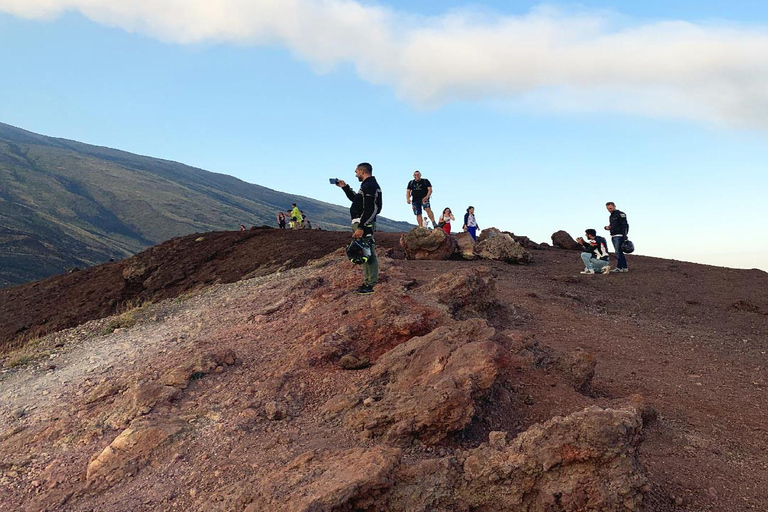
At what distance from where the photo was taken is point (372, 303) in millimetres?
8141

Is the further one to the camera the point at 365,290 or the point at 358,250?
the point at 365,290

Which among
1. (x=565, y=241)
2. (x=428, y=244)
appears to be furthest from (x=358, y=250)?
(x=565, y=241)

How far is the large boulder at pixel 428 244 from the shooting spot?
16672mm

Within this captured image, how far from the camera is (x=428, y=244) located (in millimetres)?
16672

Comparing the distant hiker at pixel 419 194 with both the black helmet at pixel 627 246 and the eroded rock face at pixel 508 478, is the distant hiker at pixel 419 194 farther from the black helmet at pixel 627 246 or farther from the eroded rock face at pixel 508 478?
the eroded rock face at pixel 508 478

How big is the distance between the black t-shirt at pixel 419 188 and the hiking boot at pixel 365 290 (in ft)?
27.0

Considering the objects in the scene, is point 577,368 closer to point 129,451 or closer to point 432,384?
point 432,384

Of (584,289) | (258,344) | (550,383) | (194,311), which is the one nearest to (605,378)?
(550,383)

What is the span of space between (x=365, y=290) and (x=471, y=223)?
10636 millimetres

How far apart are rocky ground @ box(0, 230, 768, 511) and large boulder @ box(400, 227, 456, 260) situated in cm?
498

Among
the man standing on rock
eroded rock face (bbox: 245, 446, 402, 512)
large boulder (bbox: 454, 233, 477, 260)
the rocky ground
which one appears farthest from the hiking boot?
large boulder (bbox: 454, 233, 477, 260)

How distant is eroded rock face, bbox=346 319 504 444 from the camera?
480cm

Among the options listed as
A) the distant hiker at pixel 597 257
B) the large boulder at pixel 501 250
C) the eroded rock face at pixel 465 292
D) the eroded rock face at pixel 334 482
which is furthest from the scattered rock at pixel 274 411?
the distant hiker at pixel 597 257

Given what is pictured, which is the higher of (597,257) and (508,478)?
(597,257)
